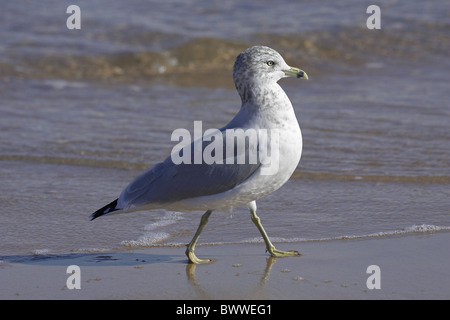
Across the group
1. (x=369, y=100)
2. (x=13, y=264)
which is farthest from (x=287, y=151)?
(x=369, y=100)

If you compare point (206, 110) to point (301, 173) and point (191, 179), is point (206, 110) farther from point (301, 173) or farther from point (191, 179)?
point (191, 179)

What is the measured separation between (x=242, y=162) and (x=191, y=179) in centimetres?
32

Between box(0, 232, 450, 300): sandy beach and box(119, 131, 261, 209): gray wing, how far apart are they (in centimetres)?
42

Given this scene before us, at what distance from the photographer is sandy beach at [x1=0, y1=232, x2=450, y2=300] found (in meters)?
4.07

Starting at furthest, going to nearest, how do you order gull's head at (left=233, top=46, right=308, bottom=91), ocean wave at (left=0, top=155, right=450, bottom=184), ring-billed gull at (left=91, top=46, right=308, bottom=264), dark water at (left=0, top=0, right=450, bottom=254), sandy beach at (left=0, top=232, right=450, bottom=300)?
1. ocean wave at (left=0, top=155, right=450, bottom=184)
2. dark water at (left=0, top=0, right=450, bottom=254)
3. gull's head at (left=233, top=46, right=308, bottom=91)
4. ring-billed gull at (left=91, top=46, right=308, bottom=264)
5. sandy beach at (left=0, top=232, right=450, bottom=300)

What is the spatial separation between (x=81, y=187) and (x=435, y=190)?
2.82 metres

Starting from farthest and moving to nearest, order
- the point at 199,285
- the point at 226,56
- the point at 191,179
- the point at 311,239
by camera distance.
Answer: the point at 226,56, the point at 311,239, the point at 191,179, the point at 199,285

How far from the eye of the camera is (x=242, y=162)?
14.0ft

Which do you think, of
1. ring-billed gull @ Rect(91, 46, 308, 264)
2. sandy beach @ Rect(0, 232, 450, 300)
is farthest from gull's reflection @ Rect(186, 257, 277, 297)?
ring-billed gull @ Rect(91, 46, 308, 264)

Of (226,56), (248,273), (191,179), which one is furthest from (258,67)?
(226,56)

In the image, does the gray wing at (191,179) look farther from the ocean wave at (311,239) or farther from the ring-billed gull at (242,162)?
the ocean wave at (311,239)

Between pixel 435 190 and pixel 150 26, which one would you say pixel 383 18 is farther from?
pixel 435 190

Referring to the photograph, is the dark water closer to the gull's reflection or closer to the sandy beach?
the sandy beach

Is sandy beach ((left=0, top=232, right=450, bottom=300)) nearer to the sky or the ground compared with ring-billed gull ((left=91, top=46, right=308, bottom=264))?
nearer to the ground
